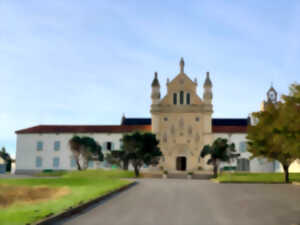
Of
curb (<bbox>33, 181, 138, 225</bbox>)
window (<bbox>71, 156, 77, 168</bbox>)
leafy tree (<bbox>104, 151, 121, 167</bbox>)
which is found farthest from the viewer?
window (<bbox>71, 156, 77, 168</bbox>)

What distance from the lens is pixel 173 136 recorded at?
62781 mm

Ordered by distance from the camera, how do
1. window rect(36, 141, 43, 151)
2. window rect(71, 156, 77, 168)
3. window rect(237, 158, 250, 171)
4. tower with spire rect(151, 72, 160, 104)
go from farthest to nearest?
window rect(36, 141, 43, 151) → window rect(71, 156, 77, 168) → tower with spire rect(151, 72, 160, 104) → window rect(237, 158, 250, 171)

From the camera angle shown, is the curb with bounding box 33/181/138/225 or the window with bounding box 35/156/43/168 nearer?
the curb with bounding box 33/181/138/225

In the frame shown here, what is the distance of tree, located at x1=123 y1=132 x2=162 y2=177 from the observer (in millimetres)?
48875

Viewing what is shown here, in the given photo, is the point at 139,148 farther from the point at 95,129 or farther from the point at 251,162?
the point at 251,162

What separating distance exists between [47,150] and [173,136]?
71.5ft

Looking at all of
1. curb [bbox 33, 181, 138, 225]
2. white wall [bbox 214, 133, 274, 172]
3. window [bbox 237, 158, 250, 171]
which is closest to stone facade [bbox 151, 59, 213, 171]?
white wall [bbox 214, 133, 274, 172]

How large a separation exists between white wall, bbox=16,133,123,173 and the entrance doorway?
411 inches

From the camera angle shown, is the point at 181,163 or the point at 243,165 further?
the point at 181,163

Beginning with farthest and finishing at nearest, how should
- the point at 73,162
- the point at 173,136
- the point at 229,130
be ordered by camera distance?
the point at 73,162
the point at 229,130
the point at 173,136

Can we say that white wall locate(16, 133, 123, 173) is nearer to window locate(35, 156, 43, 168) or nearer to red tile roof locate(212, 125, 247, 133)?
window locate(35, 156, 43, 168)

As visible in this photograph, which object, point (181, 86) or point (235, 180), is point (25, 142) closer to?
point (181, 86)

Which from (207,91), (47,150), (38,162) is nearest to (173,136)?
(207,91)

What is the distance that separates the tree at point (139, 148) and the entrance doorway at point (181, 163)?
13193mm
